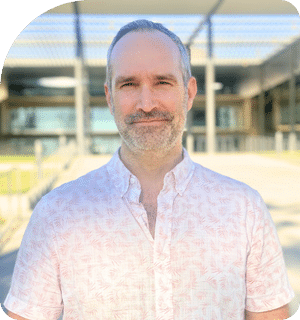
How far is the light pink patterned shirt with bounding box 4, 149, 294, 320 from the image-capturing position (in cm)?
62

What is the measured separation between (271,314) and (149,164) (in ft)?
1.18

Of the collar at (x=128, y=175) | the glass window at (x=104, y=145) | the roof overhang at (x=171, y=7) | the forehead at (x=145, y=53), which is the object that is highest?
the roof overhang at (x=171, y=7)

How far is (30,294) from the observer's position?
2.03 ft

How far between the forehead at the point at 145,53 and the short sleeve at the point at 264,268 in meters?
0.30

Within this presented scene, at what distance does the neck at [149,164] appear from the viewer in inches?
26.3

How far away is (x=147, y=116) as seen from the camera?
0.60m

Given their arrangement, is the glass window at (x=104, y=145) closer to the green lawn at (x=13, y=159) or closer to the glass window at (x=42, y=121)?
the glass window at (x=42, y=121)

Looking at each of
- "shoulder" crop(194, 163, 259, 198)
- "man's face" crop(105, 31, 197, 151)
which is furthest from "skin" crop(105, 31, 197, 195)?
"shoulder" crop(194, 163, 259, 198)

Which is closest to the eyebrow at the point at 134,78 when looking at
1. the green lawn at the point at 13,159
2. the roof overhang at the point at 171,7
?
the roof overhang at the point at 171,7

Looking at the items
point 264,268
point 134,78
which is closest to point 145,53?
point 134,78

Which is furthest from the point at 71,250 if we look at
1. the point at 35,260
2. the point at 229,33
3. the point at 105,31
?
the point at 229,33

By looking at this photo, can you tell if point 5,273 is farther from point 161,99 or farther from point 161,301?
point 161,99

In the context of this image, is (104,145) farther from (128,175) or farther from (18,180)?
(18,180)

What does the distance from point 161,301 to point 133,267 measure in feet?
0.23
